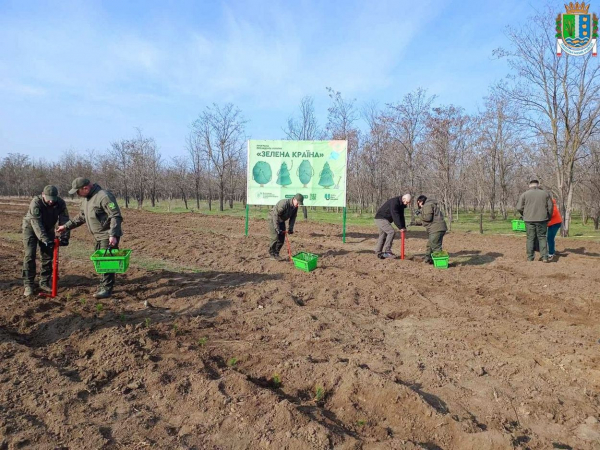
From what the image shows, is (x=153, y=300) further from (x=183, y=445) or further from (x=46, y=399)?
(x=183, y=445)

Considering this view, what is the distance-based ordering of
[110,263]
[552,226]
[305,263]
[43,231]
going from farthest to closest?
[552,226]
[305,263]
[43,231]
[110,263]

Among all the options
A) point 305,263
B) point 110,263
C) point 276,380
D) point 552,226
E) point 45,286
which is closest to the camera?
point 276,380

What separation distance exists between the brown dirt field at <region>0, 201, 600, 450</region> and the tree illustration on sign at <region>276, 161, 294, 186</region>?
19.2 feet

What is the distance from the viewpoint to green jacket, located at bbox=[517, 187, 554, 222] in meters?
9.49

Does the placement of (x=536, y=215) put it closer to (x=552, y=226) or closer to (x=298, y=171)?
(x=552, y=226)

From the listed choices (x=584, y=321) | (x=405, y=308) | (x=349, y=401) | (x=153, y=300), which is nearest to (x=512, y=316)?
(x=584, y=321)

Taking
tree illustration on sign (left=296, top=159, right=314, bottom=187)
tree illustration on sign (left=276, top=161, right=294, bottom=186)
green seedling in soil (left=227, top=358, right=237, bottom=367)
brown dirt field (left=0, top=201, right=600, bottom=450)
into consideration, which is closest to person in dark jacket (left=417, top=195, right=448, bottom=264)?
brown dirt field (left=0, top=201, right=600, bottom=450)

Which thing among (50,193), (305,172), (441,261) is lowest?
(441,261)

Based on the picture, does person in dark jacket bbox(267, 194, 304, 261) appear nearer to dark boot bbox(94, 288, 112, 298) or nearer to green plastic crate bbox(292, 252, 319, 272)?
green plastic crate bbox(292, 252, 319, 272)

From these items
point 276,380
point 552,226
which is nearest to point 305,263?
point 276,380

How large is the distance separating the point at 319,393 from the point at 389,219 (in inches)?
279

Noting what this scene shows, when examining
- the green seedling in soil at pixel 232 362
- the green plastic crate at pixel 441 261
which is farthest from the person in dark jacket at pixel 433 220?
the green seedling in soil at pixel 232 362

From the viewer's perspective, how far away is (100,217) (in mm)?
6387

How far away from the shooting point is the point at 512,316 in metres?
5.87
